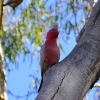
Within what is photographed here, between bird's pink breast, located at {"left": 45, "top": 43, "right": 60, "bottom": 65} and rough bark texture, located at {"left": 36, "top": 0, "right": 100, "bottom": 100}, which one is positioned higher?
rough bark texture, located at {"left": 36, "top": 0, "right": 100, "bottom": 100}

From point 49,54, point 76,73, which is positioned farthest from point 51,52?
point 76,73

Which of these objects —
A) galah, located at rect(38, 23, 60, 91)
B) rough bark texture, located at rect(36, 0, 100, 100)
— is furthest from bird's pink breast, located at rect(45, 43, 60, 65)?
rough bark texture, located at rect(36, 0, 100, 100)

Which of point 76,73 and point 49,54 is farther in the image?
point 49,54

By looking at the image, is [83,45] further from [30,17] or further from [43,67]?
[30,17]

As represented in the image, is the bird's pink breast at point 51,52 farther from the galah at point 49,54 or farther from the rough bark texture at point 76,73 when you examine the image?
the rough bark texture at point 76,73

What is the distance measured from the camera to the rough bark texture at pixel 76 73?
2.73ft

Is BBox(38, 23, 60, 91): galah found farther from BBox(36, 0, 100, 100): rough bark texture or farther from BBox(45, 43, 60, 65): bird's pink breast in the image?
BBox(36, 0, 100, 100): rough bark texture

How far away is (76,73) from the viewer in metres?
0.90

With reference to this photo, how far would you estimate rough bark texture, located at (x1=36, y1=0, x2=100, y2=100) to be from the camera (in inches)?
32.8

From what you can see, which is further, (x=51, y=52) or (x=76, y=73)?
(x=51, y=52)

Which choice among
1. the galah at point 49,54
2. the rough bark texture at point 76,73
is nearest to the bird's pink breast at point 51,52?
the galah at point 49,54

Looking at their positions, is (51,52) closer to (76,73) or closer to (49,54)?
(49,54)

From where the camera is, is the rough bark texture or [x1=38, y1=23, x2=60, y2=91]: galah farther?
[x1=38, y1=23, x2=60, y2=91]: galah

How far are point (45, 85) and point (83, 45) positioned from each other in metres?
0.21
